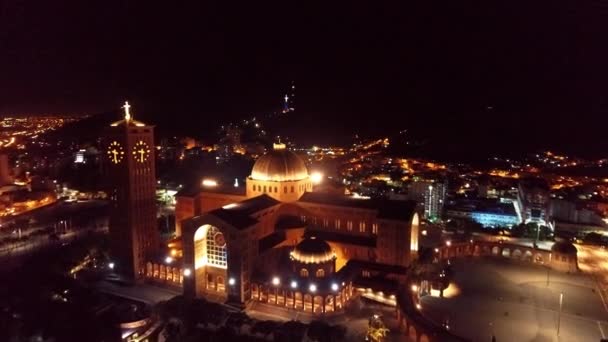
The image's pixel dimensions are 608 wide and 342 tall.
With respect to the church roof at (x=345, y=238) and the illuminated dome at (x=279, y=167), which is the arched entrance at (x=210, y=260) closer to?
the church roof at (x=345, y=238)

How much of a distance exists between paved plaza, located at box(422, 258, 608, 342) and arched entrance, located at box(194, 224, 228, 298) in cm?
1576

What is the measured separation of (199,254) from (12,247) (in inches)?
1057

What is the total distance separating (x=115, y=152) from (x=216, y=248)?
39.5 feet

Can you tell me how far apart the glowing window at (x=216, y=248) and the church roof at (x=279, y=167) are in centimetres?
869

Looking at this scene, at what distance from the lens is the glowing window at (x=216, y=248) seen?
3666cm

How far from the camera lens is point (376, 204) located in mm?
40656

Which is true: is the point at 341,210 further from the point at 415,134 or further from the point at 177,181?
the point at 415,134

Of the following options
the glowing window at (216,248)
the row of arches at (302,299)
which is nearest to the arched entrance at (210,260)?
the glowing window at (216,248)

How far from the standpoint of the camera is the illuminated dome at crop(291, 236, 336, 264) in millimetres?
35250

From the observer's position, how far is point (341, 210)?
40.8 m

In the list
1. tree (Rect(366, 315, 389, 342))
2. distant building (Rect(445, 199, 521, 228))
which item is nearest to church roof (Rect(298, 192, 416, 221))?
tree (Rect(366, 315, 389, 342))

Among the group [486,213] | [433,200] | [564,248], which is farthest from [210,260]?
[486,213]

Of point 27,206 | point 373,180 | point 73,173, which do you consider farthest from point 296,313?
point 73,173

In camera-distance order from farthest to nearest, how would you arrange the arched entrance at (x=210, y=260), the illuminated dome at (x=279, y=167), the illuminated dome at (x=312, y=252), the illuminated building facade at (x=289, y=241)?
1. the illuminated dome at (x=279, y=167)
2. the arched entrance at (x=210, y=260)
3. the illuminated dome at (x=312, y=252)
4. the illuminated building facade at (x=289, y=241)
